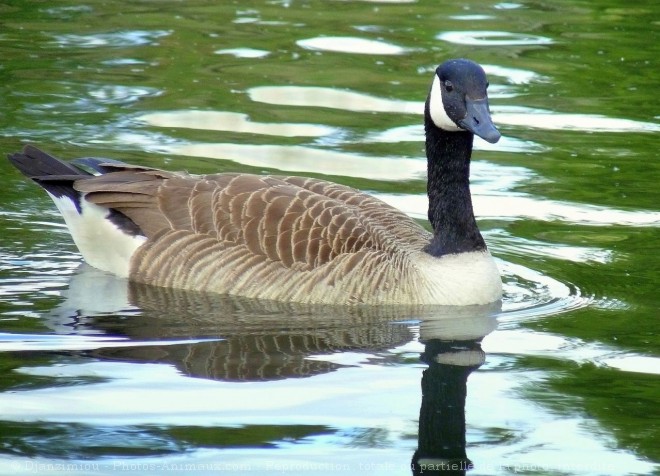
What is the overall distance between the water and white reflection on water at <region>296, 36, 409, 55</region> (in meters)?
0.05

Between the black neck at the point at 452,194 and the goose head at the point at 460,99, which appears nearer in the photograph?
the goose head at the point at 460,99

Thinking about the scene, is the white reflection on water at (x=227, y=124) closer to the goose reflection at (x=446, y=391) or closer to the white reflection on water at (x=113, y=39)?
the white reflection on water at (x=113, y=39)

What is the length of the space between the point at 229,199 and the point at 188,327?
1265 mm

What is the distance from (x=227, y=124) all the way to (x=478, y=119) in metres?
5.50

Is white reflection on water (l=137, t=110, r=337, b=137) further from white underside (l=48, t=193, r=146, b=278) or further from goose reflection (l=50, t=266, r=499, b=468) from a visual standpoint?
goose reflection (l=50, t=266, r=499, b=468)

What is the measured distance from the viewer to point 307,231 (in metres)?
9.52

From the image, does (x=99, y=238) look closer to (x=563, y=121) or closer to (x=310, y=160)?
(x=310, y=160)

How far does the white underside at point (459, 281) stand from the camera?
31.2 feet

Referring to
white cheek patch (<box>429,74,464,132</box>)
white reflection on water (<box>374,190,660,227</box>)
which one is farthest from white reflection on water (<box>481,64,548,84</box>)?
white cheek patch (<box>429,74,464,132</box>)

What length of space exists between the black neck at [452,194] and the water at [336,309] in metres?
0.53

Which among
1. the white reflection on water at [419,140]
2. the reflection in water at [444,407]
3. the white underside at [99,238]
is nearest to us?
the reflection in water at [444,407]

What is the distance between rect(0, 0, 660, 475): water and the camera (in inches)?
281

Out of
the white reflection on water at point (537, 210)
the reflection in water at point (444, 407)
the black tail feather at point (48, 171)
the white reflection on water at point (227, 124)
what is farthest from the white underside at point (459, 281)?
the white reflection on water at point (227, 124)

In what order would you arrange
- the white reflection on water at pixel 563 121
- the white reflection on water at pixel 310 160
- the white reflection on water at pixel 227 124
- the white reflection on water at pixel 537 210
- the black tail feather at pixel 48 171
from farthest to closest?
the white reflection on water at pixel 563 121
the white reflection on water at pixel 227 124
the white reflection on water at pixel 310 160
the white reflection on water at pixel 537 210
the black tail feather at pixel 48 171
